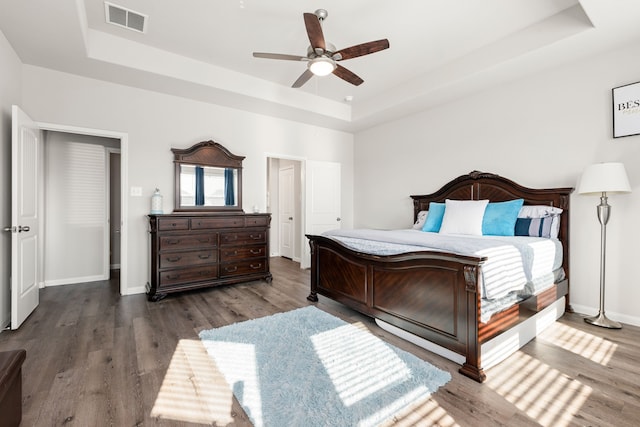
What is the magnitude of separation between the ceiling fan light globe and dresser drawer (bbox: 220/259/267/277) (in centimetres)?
269

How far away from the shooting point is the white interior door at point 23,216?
2.65 metres

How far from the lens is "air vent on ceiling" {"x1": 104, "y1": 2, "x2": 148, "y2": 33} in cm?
277

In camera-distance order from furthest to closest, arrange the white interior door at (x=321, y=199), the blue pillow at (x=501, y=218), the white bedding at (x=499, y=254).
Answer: the white interior door at (x=321, y=199) → the blue pillow at (x=501, y=218) → the white bedding at (x=499, y=254)

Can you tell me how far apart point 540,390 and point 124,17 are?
4.52 metres

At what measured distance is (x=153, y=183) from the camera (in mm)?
4004

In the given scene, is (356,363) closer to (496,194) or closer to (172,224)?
(172,224)

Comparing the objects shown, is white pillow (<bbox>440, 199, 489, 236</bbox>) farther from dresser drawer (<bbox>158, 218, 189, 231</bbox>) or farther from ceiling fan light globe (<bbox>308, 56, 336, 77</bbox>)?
dresser drawer (<bbox>158, 218, 189, 231</bbox>)

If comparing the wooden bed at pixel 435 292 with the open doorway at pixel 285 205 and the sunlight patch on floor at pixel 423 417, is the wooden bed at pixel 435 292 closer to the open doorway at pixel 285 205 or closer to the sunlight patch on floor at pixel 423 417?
the sunlight patch on floor at pixel 423 417

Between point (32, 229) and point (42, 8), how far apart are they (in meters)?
2.06

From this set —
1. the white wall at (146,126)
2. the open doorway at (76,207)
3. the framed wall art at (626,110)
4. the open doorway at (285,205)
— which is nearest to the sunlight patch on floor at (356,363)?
the white wall at (146,126)

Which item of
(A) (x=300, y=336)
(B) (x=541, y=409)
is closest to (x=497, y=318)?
(B) (x=541, y=409)

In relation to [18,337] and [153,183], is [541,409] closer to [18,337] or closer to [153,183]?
[18,337]

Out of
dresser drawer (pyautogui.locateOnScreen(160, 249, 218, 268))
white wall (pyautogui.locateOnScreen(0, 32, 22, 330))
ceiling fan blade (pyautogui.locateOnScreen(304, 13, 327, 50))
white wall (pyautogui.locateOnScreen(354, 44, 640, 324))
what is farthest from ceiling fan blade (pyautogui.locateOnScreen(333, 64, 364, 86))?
white wall (pyautogui.locateOnScreen(0, 32, 22, 330))

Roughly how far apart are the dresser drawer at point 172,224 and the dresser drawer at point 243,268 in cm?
73
